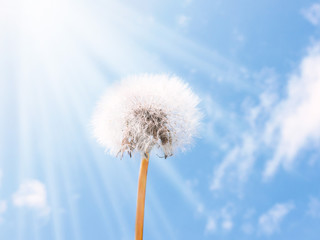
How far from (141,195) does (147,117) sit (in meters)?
1.27

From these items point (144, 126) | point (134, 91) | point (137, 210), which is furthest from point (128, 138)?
point (137, 210)

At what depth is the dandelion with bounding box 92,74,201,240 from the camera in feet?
17.4

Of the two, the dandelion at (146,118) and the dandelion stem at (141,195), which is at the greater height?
the dandelion at (146,118)

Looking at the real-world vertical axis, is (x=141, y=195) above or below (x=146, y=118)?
below

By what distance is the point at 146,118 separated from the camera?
17.5 ft

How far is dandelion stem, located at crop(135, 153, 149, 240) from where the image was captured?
4.88 m

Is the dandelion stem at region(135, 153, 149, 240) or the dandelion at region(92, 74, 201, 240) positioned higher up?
the dandelion at region(92, 74, 201, 240)

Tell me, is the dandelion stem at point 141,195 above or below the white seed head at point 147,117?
below

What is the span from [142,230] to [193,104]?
2310 mm

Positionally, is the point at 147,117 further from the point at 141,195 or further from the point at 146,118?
the point at 141,195

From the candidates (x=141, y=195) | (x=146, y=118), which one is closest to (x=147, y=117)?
(x=146, y=118)

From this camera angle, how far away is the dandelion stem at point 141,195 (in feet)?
16.0

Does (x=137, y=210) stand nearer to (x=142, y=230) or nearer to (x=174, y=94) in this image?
(x=142, y=230)

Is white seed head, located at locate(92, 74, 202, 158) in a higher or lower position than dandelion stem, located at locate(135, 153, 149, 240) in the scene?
higher
